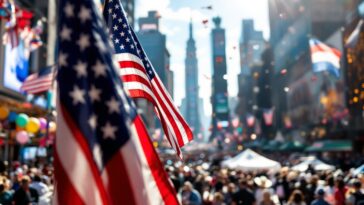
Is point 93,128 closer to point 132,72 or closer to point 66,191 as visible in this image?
point 66,191

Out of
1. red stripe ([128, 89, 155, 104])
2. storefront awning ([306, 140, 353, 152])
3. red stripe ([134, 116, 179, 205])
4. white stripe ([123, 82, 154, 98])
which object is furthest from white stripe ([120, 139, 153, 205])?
storefront awning ([306, 140, 353, 152])

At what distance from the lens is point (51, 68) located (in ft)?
85.8

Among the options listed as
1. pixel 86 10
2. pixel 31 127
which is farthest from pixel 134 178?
pixel 31 127

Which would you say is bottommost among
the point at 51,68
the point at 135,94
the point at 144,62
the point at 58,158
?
the point at 58,158

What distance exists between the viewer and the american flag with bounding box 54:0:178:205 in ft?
11.1

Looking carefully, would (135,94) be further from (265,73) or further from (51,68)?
(265,73)

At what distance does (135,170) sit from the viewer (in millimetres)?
3443

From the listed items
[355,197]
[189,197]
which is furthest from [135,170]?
[355,197]

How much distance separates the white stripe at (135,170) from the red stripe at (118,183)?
0.02 metres

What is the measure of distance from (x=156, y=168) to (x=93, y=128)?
24.7 inches

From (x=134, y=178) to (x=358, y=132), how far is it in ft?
198

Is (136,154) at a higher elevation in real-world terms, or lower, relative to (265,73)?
lower

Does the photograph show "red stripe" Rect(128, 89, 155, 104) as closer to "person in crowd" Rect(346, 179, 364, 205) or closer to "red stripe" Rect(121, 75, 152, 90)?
"red stripe" Rect(121, 75, 152, 90)

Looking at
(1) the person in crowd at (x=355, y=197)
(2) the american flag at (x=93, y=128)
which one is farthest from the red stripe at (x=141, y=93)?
(1) the person in crowd at (x=355, y=197)
